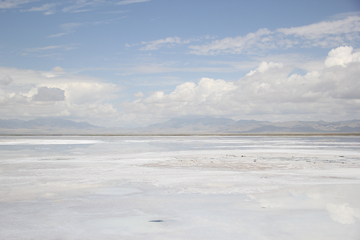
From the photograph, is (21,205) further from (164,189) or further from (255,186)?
(255,186)

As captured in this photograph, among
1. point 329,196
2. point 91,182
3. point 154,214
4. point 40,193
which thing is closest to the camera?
point 154,214

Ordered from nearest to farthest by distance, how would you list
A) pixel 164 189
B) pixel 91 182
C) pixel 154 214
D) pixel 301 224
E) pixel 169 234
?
pixel 169 234
pixel 301 224
pixel 154 214
pixel 164 189
pixel 91 182

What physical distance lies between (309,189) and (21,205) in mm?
11578

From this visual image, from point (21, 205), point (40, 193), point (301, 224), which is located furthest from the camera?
point (40, 193)

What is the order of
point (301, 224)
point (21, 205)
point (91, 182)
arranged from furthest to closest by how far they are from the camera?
point (91, 182) < point (21, 205) < point (301, 224)

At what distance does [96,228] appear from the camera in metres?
8.23

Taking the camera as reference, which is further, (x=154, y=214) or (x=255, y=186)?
(x=255, y=186)

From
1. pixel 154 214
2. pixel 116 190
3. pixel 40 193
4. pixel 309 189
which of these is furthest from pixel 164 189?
pixel 309 189

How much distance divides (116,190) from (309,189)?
8.50m

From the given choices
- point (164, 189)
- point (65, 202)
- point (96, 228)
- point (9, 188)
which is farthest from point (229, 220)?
point (9, 188)

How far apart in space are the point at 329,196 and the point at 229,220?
5.34 meters

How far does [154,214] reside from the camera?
9.60m

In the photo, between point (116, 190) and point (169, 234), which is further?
point (116, 190)

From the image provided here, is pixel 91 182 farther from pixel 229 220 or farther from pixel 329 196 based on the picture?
pixel 329 196
